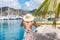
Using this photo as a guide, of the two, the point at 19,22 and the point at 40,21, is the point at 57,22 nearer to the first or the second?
the point at 40,21

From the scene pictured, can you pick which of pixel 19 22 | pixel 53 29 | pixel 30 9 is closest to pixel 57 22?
pixel 53 29

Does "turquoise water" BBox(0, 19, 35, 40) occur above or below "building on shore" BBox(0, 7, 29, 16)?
below

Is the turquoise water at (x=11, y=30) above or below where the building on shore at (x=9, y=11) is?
below

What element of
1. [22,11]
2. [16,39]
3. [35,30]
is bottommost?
[16,39]

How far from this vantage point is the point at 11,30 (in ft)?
4.69

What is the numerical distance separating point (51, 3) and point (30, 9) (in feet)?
0.97

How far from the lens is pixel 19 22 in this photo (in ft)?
4.63

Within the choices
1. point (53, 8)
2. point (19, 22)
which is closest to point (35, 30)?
point (19, 22)

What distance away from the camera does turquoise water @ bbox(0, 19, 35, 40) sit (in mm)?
1413

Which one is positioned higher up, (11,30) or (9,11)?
(9,11)

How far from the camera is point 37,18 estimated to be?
4.66 feet

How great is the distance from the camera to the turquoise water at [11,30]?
55.6 inches

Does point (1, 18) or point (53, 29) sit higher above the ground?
point (1, 18)

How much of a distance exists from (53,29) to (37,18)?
0.27 meters
